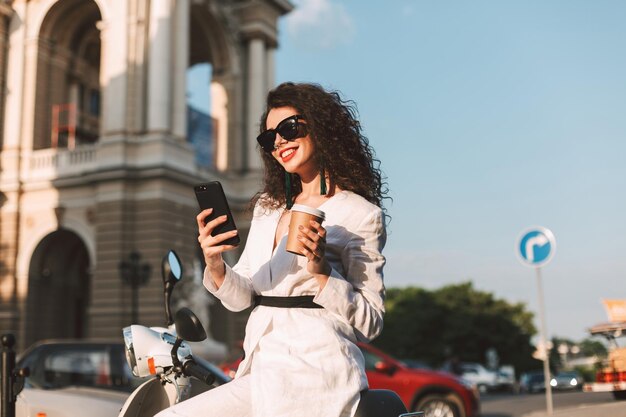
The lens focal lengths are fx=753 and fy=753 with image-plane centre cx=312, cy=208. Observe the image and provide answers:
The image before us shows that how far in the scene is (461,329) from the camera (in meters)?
56.5

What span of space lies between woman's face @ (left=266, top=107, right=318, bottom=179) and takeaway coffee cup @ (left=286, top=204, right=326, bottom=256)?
19.6 inches

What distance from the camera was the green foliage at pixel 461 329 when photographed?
5681cm

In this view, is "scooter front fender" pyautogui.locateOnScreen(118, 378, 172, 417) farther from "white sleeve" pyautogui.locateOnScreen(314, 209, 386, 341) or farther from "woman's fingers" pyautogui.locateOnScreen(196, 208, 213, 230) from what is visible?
"white sleeve" pyautogui.locateOnScreen(314, 209, 386, 341)

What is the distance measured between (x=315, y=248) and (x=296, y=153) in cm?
60

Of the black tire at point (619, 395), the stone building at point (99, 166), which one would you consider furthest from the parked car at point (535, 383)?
the stone building at point (99, 166)

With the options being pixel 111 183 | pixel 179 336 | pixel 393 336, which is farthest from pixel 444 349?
pixel 179 336

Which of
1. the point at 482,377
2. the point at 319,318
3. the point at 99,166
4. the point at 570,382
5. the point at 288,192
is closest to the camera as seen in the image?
the point at 319,318

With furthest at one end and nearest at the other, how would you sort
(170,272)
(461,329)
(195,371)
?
(461,329) → (170,272) → (195,371)

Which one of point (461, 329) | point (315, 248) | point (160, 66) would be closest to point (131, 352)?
point (315, 248)

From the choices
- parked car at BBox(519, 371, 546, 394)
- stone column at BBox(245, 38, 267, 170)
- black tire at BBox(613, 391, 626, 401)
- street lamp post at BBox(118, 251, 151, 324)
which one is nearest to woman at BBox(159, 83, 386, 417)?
black tire at BBox(613, 391, 626, 401)

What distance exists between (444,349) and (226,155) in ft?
104

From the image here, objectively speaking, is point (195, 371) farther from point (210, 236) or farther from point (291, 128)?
point (291, 128)

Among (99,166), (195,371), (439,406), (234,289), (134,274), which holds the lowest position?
(439,406)

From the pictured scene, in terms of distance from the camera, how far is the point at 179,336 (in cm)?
297
